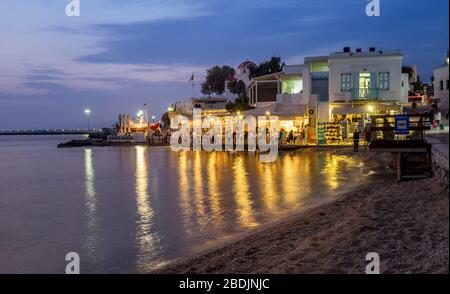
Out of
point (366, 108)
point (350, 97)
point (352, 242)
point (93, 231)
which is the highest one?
point (350, 97)

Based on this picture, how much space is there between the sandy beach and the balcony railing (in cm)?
2625

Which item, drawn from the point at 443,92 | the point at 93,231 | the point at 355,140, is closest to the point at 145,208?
the point at 93,231

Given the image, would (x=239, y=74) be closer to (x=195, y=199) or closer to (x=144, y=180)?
(x=144, y=180)

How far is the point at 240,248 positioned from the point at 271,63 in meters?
64.7

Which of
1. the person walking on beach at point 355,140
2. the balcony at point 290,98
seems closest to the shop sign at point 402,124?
the person walking on beach at point 355,140

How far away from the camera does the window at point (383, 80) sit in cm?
3716

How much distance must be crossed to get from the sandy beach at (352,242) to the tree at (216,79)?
76.5m

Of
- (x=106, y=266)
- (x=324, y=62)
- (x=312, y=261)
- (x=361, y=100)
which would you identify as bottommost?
(x=106, y=266)

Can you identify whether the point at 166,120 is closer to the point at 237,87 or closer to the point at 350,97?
the point at 237,87

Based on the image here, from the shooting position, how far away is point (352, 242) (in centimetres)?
774

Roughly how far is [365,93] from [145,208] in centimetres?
2599

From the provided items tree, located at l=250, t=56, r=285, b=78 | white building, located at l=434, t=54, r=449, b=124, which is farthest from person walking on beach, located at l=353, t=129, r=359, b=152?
tree, located at l=250, t=56, r=285, b=78

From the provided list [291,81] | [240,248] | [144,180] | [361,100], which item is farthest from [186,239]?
[291,81]

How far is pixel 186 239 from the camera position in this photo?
11.0 m
